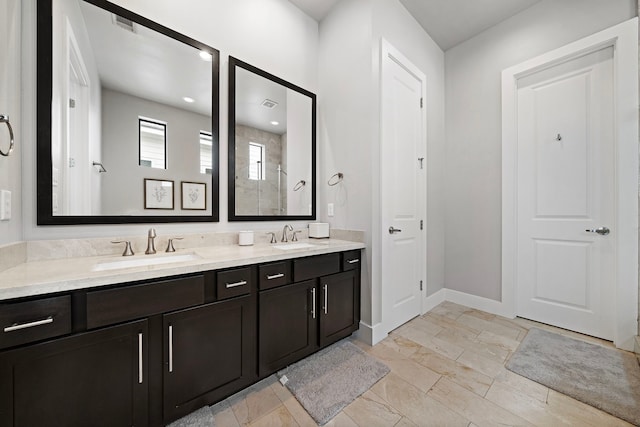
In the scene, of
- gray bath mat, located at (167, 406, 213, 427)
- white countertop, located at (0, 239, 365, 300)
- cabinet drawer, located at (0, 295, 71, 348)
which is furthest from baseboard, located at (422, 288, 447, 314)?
cabinet drawer, located at (0, 295, 71, 348)

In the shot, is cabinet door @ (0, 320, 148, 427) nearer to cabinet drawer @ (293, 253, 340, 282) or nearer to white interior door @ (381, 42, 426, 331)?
cabinet drawer @ (293, 253, 340, 282)

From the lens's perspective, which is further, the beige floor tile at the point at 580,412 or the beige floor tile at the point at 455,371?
the beige floor tile at the point at 455,371

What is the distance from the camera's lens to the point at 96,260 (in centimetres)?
129

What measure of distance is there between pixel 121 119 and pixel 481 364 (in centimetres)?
300

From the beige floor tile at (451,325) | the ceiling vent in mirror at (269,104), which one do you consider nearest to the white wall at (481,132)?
the beige floor tile at (451,325)

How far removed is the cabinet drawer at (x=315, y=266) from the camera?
5.35 ft

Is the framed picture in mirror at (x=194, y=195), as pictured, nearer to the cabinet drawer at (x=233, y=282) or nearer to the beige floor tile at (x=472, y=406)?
the cabinet drawer at (x=233, y=282)

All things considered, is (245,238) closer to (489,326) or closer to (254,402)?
(254,402)

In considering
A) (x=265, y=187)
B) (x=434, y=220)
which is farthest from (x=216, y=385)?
(x=434, y=220)

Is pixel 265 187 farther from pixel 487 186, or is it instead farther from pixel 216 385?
pixel 487 186

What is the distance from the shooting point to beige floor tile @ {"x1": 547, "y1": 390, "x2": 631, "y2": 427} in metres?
1.26

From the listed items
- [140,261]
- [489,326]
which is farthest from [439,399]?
[140,261]

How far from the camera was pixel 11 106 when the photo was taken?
1.12 metres

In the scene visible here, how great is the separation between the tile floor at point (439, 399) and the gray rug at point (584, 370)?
0.24ft
